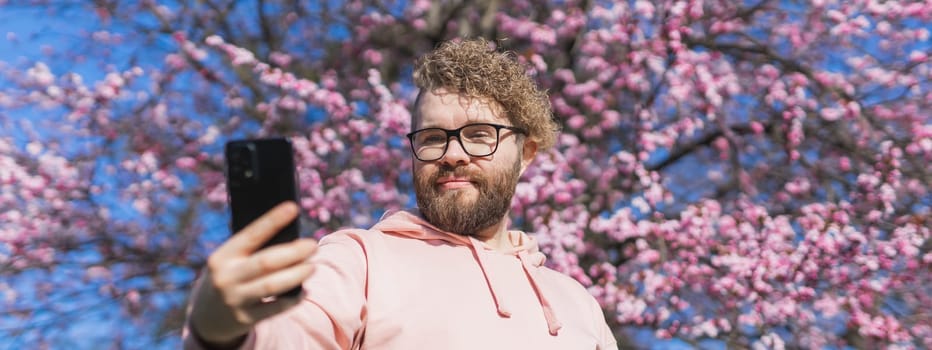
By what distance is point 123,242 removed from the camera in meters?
6.39

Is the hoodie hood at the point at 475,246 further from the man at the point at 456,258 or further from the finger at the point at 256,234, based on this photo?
the finger at the point at 256,234

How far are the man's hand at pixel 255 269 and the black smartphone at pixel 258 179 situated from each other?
3cm

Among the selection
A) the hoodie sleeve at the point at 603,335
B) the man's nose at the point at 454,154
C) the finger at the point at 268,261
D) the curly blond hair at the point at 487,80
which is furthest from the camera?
the hoodie sleeve at the point at 603,335

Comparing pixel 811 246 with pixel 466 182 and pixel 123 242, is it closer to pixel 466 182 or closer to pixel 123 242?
pixel 466 182

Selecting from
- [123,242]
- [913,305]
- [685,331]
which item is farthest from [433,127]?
[913,305]

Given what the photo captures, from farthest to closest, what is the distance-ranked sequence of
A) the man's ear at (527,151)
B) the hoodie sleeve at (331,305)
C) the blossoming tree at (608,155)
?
the blossoming tree at (608,155), the man's ear at (527,151), the hoodie sleeve at (331,305)

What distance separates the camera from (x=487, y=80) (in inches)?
94.2

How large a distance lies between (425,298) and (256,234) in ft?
3.18

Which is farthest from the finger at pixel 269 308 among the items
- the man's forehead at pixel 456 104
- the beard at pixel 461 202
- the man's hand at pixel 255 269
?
the man's forehead at pixel 456 104

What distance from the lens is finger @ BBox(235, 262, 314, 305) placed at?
105cm

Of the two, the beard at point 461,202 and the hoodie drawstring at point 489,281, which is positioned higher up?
the beard at point 461,202

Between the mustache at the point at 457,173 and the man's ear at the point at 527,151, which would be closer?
the mustache at the point at 457,173

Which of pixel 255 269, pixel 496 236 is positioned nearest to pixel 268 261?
pixel 255 269

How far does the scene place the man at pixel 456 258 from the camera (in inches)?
71.9
